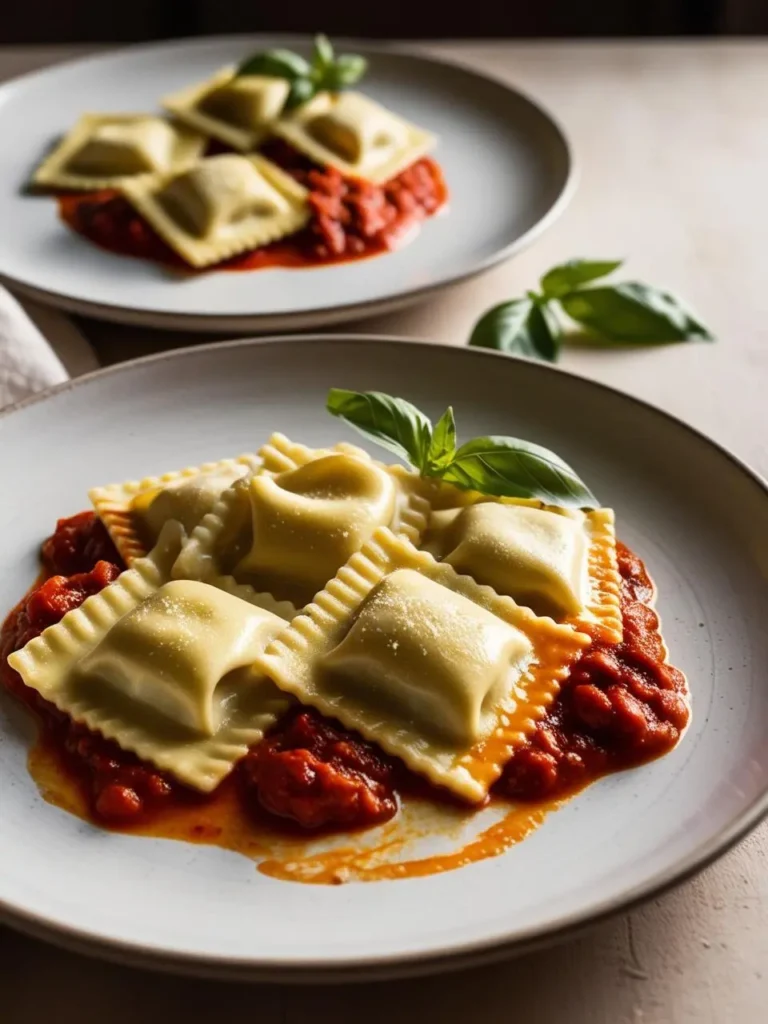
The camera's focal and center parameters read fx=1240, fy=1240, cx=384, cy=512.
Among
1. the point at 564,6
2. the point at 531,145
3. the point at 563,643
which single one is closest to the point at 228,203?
the point at 531,145

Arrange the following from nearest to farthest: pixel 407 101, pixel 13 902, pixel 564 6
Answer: pixel 13 902 → pixel 407 101 → pixel 564 6

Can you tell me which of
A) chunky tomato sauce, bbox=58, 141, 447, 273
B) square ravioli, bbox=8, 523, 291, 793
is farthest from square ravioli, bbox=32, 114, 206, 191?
square ravioli, bbox=8, 523, 291, 793

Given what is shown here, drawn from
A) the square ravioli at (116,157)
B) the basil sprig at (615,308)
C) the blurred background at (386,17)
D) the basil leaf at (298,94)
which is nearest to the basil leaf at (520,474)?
the basil sprig at (615,308)

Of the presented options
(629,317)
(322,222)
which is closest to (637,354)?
(629,317)

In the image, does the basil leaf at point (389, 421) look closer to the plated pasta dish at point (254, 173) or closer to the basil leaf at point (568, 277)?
the basil leaf at point (568, 277)

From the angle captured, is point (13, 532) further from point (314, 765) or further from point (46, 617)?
point (314, 765)
